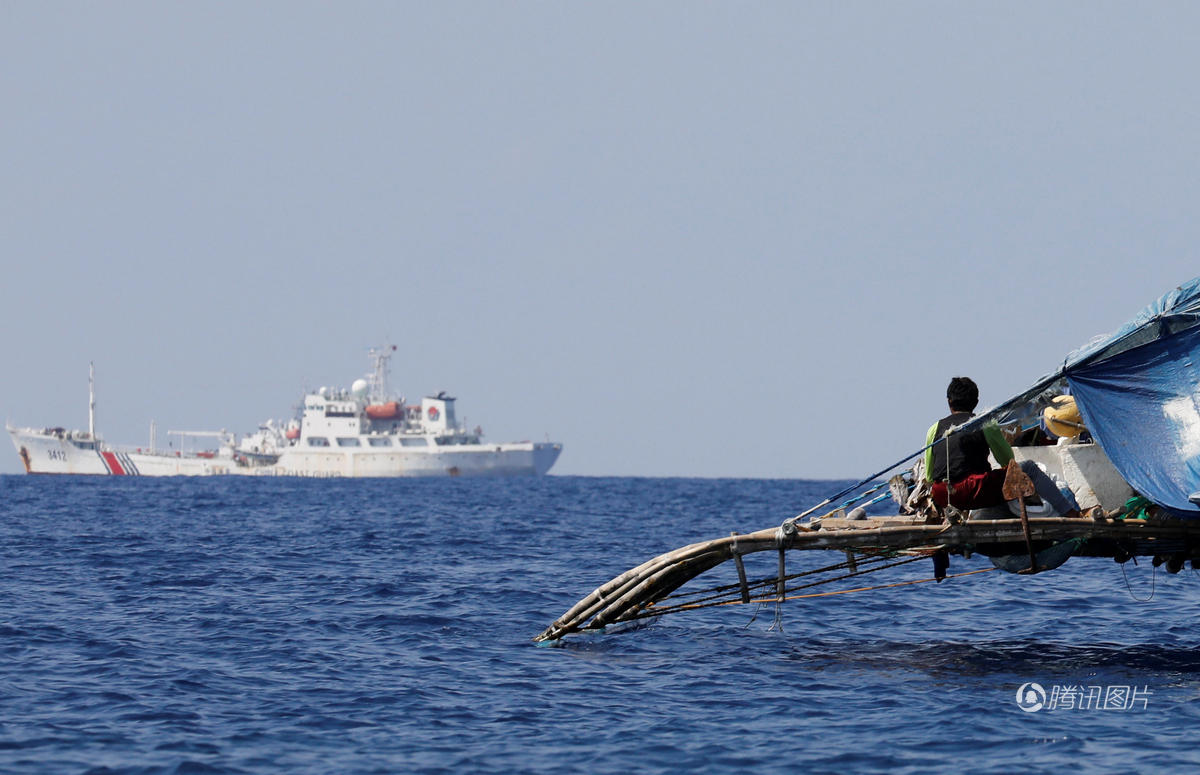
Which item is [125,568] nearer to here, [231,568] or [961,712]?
[231,568]

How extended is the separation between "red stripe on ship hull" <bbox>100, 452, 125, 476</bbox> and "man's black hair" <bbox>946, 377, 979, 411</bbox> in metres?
126

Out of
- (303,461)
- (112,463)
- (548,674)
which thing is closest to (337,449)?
(303,461)

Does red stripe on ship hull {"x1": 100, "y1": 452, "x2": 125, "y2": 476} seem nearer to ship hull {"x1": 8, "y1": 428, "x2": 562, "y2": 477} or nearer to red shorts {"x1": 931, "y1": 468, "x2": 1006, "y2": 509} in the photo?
ship hull {"x1": 8, "y1": 428, "x2": 562, "y2": 477}

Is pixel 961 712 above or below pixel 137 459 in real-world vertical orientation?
below

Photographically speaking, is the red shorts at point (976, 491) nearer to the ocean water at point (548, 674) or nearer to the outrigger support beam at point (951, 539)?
the outrigger support beam at point (951, 539)

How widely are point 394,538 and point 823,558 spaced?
466 inches

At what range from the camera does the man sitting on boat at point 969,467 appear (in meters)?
12.9

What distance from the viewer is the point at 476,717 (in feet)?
35.9

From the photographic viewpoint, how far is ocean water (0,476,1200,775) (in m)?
9.66

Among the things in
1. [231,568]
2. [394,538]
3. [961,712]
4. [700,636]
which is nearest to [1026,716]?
[961,712]

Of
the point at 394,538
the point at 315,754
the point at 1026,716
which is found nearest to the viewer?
the point at 315,754

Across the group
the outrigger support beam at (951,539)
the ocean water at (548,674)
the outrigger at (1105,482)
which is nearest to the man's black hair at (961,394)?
the outrigger at (1105,482)

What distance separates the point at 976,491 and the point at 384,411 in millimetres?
113500

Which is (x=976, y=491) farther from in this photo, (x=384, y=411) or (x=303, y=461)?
(x=303, y=461)
